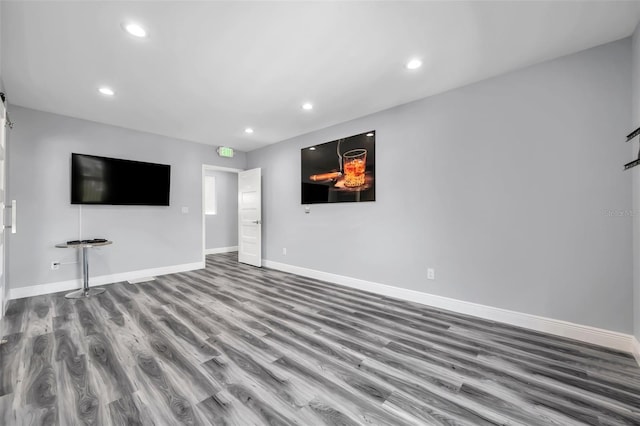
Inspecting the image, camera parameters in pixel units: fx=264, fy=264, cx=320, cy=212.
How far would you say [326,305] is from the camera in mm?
3326

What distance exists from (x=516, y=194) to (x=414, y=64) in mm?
1682

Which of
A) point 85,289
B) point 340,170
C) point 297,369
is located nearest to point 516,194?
point 340,170

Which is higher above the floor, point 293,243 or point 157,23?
point 157,23

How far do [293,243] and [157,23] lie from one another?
3.75 m

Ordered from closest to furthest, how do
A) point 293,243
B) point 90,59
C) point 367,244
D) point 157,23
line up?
point 157,23
point 90,59
point 367,244
point 293,243

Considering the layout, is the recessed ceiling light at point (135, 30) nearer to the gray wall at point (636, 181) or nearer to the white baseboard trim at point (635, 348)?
the gray wall at point (636, 181)

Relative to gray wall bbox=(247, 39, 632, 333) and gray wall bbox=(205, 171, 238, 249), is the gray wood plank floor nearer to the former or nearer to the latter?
gray wall bbox=(247, 39, 632, 333)

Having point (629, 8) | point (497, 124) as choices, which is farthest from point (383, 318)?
point (629, 8)

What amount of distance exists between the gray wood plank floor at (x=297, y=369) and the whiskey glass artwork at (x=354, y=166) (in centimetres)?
188

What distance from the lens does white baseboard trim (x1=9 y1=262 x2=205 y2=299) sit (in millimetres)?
3629

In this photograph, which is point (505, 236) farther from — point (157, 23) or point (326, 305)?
point (157, 23)

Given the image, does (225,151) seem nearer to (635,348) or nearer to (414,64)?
(414,64)

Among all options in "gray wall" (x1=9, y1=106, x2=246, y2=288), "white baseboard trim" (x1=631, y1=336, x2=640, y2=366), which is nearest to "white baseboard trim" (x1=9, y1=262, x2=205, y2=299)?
"gray wall" (x1=9, y1=106, x2=246, y2=288)

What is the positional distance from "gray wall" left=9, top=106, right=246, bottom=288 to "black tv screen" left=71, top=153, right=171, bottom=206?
13 centimetres
